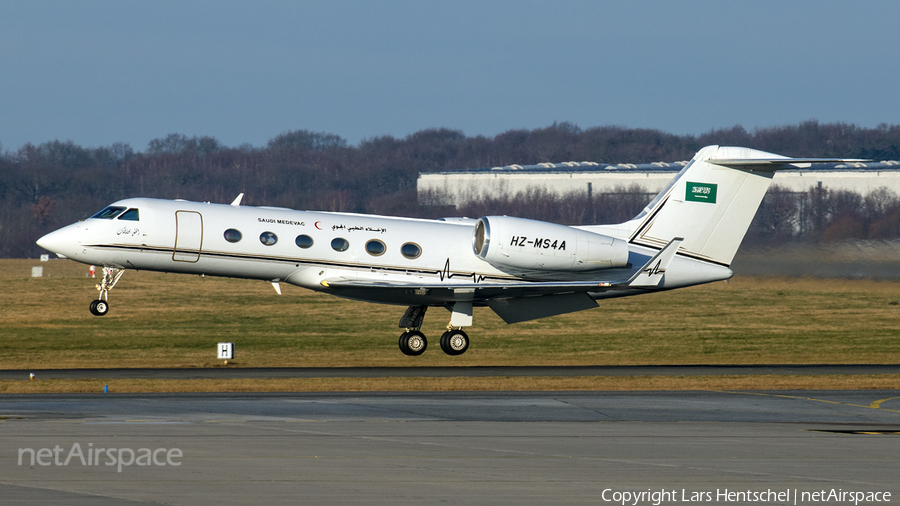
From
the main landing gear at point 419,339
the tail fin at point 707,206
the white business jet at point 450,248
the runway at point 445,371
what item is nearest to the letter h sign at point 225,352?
the runway at point 445,371

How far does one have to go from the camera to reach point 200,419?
1728cm

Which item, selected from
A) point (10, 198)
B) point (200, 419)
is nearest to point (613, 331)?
point (200, 419)

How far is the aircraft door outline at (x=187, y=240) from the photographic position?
2694 centimetres

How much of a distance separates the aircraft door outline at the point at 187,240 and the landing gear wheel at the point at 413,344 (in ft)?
21.3

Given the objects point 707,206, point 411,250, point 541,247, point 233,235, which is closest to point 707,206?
point 707,206

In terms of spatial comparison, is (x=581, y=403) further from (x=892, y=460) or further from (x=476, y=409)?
(x=892, y=460)

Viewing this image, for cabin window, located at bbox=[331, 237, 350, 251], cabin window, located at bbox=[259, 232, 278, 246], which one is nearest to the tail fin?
cabin window, located at bbox=[331, 237, 350, 251]

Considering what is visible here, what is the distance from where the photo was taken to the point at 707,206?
29.6 meters

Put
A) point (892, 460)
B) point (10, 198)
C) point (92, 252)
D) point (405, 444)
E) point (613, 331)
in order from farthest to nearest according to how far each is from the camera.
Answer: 1. point (10, 198)
2. point (613, 331)
3. point (92, 252)
4. point (405, 444)
5. point (892, 460)

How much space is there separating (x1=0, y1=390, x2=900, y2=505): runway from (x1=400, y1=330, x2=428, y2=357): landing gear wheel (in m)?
8.16

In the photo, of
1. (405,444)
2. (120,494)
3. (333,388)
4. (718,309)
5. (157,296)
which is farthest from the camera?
(157,296)

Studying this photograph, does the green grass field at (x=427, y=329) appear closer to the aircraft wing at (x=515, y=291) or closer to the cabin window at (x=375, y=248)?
the aircraft wing at (x=515, y=291)

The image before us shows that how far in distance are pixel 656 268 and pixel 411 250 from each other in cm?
668

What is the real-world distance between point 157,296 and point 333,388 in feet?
106
